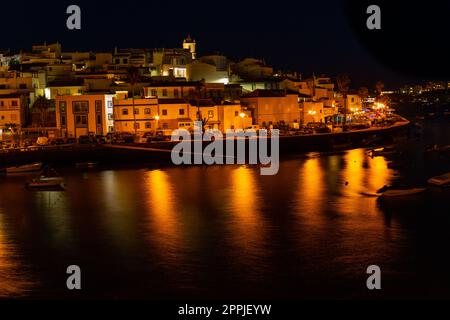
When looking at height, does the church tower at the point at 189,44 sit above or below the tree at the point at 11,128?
above

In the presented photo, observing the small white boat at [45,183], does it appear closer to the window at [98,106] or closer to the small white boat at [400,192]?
the window at [98,106]

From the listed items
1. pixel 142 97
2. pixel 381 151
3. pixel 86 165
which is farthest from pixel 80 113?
pixel 381 151

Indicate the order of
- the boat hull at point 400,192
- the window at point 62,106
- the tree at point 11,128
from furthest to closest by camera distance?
the tree at point 11,128, the window at point 62,106, the boat hull at point 400,192

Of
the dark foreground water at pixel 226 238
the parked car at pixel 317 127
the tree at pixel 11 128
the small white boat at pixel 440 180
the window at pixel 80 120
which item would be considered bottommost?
the dark foreground water at pixel 226 238

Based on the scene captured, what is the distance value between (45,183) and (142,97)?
19.4 ft

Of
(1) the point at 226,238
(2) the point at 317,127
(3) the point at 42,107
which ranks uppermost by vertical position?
(3) the point at 42,107

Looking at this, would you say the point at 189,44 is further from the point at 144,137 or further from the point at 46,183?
the point at 46,183

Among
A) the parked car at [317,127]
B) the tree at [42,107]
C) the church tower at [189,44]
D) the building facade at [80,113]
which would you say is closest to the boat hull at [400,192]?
the parked car at [317,127]

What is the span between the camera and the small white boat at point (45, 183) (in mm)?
10789

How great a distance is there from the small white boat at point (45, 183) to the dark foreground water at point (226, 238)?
27 centimetres

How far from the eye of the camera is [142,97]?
53.7ft
